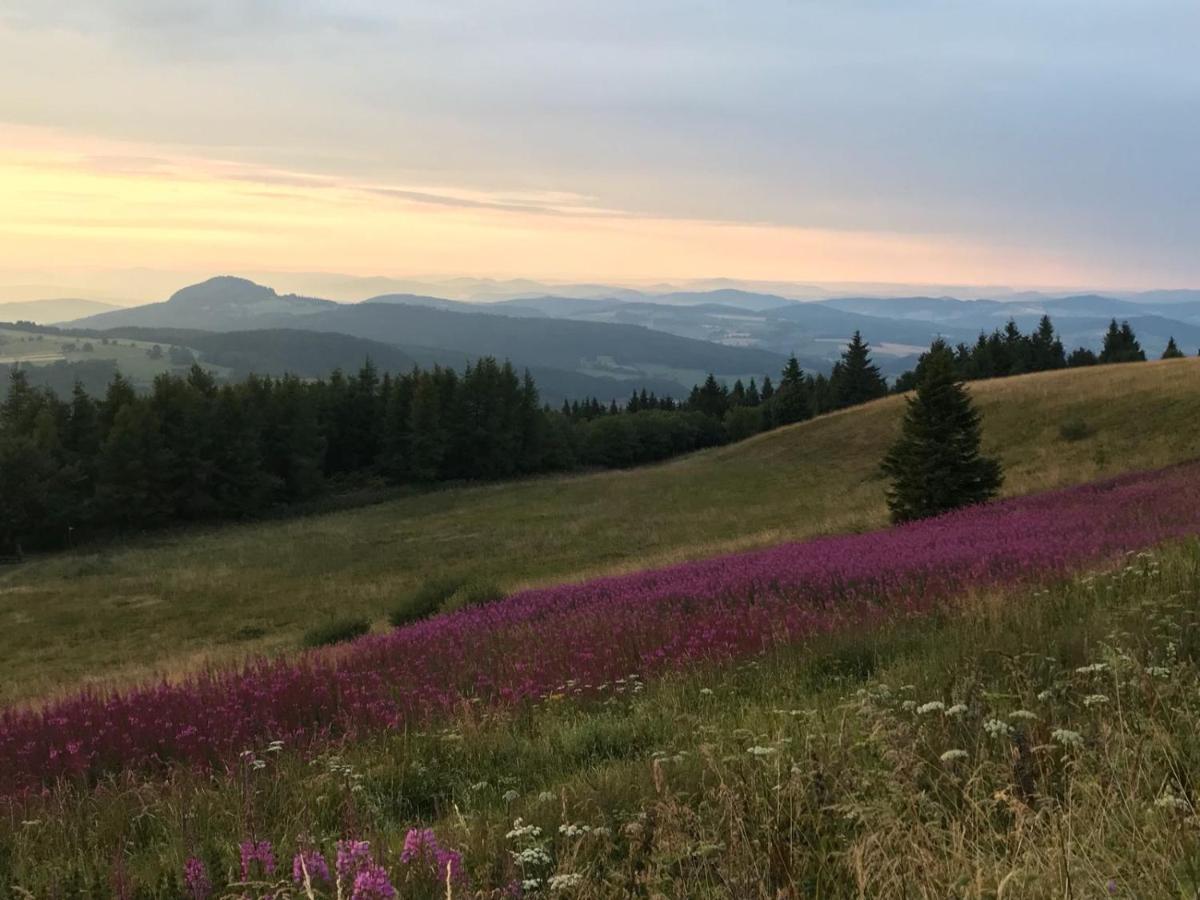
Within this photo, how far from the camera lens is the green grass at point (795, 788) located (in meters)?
2.65

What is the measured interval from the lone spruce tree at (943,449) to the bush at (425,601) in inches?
466

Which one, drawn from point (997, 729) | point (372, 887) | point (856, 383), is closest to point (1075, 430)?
point (997, 729)

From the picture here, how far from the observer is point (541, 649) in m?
7.75

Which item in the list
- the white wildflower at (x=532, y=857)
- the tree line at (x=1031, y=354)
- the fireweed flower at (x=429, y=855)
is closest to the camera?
the fireweed flower at (x=429, y=855)

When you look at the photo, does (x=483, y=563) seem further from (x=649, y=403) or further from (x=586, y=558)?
(x=649, y=403)

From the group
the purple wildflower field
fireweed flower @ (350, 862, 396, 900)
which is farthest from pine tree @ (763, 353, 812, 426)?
fireweed flower @ (350, 862, 396, 900)

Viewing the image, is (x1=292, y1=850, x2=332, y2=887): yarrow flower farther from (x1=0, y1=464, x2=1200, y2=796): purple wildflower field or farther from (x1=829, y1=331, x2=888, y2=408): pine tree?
(x1=829, y1=331, x2=888, y2=408): pine tree

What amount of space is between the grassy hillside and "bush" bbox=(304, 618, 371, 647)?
3.40ft

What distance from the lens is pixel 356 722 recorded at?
6051 mm

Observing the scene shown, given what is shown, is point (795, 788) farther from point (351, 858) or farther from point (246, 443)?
point (246, 443)

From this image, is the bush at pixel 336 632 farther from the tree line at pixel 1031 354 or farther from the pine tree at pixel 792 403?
the pine tree at pixel 792 403

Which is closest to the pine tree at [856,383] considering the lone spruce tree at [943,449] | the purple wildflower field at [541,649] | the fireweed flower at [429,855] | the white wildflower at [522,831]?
the lone spruce tree at [943,449]

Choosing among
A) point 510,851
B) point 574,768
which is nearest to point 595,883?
point 510,851

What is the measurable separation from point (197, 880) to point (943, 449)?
19400 mm
